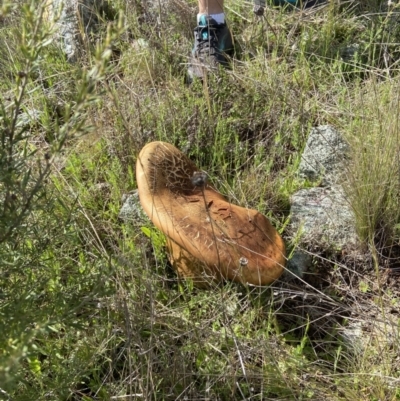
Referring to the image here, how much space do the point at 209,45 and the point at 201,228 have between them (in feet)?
4.08

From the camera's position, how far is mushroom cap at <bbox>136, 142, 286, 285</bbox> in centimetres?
158

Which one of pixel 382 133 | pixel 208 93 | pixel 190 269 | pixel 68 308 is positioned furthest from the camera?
pixel 208 93

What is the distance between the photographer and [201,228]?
5.29 feet

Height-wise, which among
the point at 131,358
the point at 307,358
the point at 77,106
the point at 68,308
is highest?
the point at 77,106

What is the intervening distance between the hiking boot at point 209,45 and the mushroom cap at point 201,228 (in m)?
0.81

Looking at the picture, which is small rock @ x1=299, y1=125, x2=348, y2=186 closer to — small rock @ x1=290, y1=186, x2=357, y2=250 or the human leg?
small rock @ x1=290, y1=186, x2=357, y2=250

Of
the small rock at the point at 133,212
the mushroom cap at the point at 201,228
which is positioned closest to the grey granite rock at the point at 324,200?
the mushroom cap at the point at 201,228

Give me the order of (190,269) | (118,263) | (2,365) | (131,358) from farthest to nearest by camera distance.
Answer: (190,269), (118,263), (131,358), (2,365)

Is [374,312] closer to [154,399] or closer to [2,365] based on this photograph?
[154,399]

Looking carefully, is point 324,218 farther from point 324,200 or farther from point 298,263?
point 298,263

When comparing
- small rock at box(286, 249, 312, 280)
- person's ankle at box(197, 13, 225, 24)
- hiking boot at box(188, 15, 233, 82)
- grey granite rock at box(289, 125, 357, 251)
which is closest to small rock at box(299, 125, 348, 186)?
grey granite rock at box(289, 125, 357, 251)

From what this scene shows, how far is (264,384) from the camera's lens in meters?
1.47

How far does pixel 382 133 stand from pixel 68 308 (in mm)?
1254

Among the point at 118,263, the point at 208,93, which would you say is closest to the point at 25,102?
the point at 208,93
